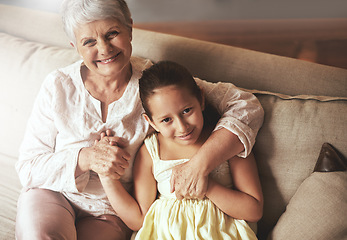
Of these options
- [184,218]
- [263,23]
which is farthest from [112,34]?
[263,23]

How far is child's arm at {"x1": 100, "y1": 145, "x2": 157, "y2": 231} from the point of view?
1409 mm

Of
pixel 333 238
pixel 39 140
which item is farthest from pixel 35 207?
pixel 333 238

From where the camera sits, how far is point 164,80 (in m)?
1.29

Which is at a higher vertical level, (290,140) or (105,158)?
(290,140)

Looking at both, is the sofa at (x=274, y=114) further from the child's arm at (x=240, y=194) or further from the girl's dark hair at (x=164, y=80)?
the girl's dark hair at (x=164, y=80)

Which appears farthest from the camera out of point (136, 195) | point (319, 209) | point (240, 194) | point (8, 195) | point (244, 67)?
point (8, 195)

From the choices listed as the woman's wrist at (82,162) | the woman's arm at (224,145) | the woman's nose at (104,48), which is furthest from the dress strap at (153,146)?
the woman's nose at (104,48)

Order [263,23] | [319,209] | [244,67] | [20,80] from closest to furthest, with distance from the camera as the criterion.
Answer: [319,209]
[244,67]
[20,80]
[263,23]

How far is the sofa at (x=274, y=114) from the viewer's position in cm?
126

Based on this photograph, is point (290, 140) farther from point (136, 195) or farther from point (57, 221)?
point (57, 221)

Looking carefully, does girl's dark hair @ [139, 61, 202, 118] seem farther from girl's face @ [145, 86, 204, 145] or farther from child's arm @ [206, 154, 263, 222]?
child's arm @ [206, 154, 263, 222]

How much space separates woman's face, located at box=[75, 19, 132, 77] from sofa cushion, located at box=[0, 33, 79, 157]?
48cm

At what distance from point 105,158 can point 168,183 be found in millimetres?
256

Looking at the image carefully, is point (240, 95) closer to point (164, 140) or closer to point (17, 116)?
point (164, 140)
